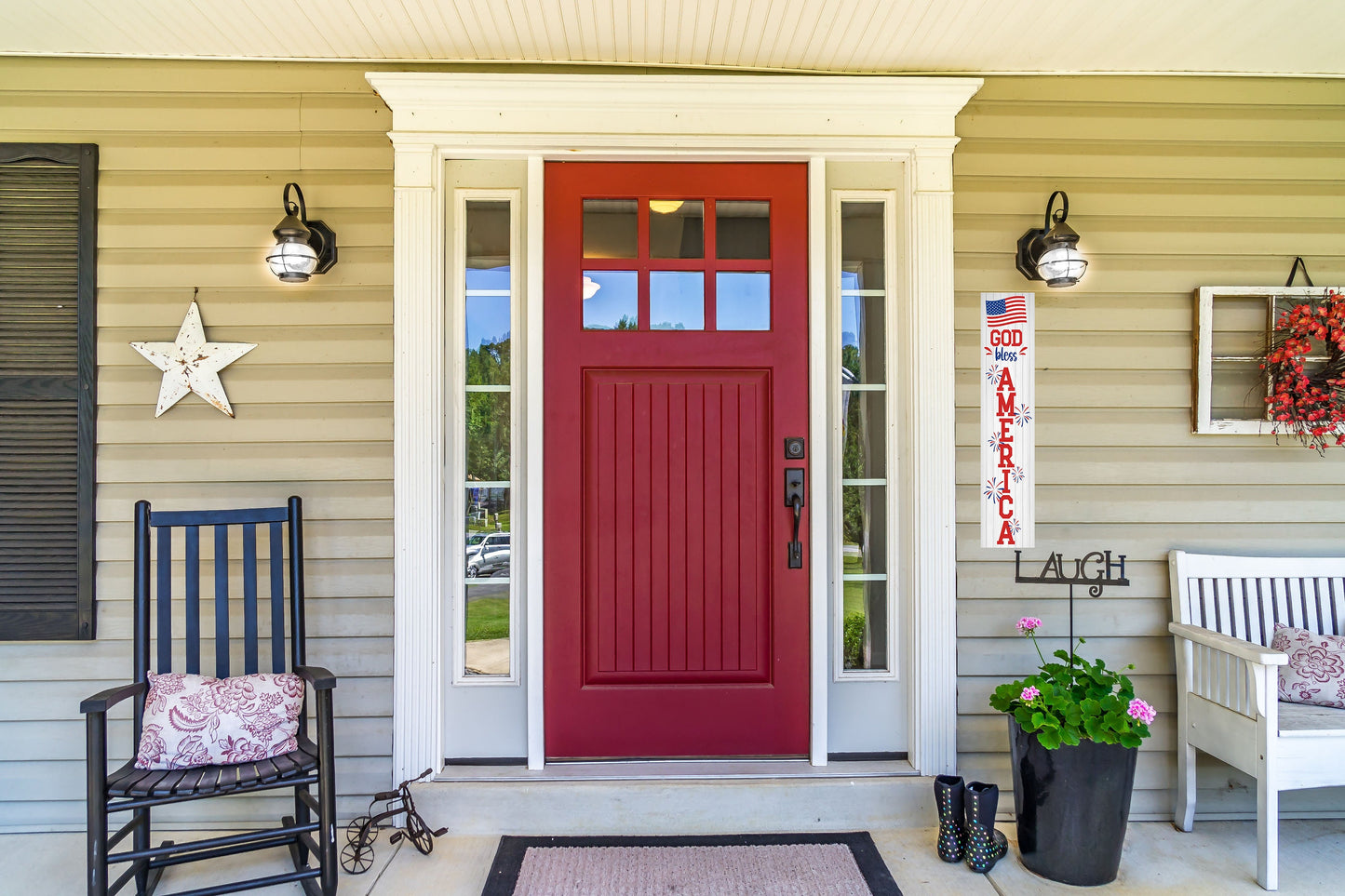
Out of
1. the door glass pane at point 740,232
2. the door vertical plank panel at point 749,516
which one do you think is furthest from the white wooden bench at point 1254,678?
the door glass pane at point 740,232

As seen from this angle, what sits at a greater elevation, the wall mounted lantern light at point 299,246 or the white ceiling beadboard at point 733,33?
the white ceiling beadboard at point 733,33

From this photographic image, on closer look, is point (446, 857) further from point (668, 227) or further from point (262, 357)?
point (668, 227)

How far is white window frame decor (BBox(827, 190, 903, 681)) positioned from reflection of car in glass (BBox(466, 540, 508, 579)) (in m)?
1.08

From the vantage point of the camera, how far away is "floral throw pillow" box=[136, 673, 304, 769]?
1.93 metres

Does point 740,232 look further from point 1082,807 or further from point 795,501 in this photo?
point 1082,807

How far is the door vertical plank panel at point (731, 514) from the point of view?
2465 millimetres

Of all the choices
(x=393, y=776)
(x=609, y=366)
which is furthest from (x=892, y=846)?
(x=609, y=366)

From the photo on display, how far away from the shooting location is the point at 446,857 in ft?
7.14

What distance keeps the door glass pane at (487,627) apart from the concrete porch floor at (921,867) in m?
0.51

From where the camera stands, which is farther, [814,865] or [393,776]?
[393,776]

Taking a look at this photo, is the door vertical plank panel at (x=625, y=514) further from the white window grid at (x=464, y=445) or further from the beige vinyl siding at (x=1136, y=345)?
the beige vinyl siding at (x=1136, y=345)

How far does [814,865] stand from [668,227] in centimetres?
199

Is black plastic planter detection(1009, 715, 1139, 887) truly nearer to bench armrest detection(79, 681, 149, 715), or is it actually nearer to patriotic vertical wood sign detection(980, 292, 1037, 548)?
patriotic vertical wood sign detection(980, 292, 1037, 548)

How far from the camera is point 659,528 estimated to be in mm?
2467
